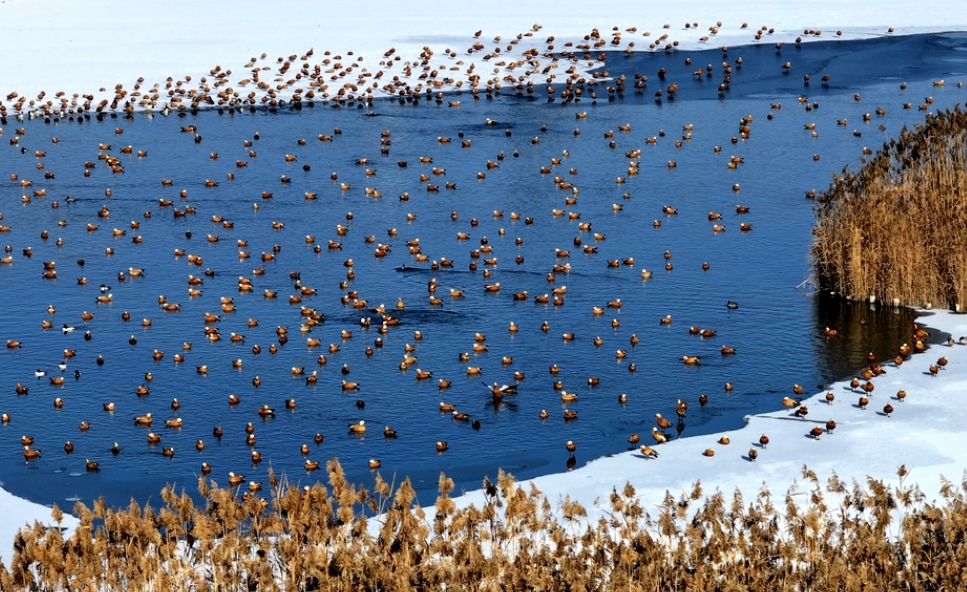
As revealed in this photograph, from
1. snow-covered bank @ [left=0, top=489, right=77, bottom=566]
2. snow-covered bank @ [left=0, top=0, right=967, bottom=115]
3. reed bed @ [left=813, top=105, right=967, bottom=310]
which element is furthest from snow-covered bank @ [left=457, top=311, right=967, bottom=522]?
snow-covered bank @ [left=0, top=0, right=967, bottom=115]

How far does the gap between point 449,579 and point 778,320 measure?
19133mm

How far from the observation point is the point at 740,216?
47.2m

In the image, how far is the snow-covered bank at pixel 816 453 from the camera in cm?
2703

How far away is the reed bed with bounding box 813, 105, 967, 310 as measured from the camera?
37.1 m

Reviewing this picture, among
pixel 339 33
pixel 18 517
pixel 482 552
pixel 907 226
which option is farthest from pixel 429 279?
pixel 339 33

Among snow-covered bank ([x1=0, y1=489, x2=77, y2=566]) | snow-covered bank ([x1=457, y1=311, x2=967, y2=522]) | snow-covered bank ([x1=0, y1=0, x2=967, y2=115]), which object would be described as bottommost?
snow-covered bank ([x1=0, y1=489, x2=77, y2=566])

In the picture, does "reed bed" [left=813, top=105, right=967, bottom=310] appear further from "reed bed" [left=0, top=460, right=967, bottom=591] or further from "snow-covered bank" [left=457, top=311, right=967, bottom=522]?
"reed bed" [left=0, top=460, right=967, bottom=591]

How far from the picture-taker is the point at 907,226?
37.2 m

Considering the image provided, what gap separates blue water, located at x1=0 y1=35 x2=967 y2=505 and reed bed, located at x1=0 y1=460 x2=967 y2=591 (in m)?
6.27

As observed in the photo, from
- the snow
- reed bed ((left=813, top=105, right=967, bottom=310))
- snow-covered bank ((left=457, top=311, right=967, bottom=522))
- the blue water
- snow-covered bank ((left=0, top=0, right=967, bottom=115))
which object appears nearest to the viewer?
snow-covered bank ((left=457, top=311, right=967, bottom=522))

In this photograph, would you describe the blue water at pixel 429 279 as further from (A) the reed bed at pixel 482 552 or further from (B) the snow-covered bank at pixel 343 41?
(A) the reed bed at pixel 482 552

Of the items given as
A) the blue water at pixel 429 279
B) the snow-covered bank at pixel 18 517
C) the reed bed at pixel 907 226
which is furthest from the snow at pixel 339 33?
the snow-covered bank at pixel 18 517

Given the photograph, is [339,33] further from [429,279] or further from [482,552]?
[482,552]

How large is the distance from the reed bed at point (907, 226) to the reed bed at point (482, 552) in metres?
16.0
